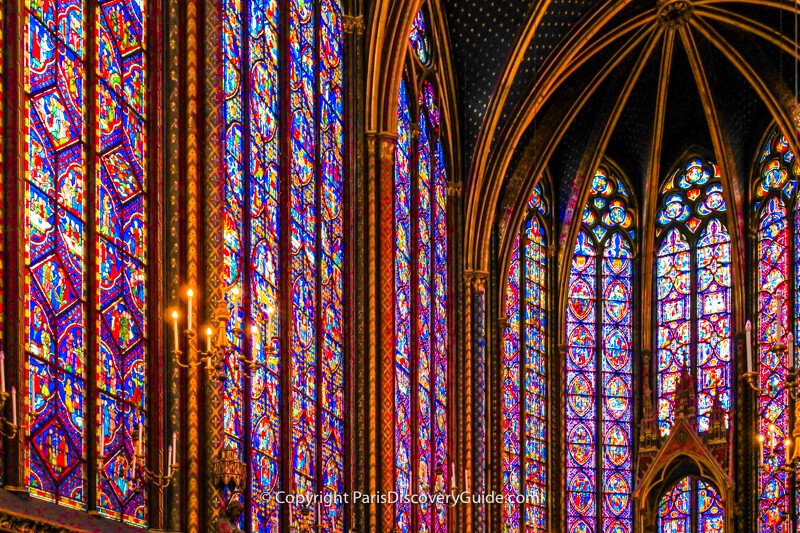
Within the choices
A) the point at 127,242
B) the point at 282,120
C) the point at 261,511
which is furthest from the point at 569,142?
the point at 127,242

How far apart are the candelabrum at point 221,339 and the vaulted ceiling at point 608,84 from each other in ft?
35.2

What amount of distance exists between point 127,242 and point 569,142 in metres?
19.2

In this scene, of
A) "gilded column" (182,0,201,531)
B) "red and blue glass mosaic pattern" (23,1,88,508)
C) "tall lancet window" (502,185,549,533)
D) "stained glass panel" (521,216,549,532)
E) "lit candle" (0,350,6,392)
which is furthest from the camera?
"stained glass panel" (521,216,549,532)

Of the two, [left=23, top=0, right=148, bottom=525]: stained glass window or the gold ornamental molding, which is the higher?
the gold ornamental molding

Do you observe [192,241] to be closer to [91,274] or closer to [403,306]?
[91,274]

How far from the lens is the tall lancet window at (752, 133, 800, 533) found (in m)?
31.1

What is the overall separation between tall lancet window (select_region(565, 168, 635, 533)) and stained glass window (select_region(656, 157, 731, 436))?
79cm

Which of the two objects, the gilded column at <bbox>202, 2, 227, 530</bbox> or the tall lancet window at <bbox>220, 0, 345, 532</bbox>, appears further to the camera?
the tall lancet window at <bbox>220, 0, 345, 532</bbox>

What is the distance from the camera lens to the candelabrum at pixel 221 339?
13875mm

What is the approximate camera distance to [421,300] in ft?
88.3

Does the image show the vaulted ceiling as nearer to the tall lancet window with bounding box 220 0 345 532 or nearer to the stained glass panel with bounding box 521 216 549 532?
the stained glass panel with bounding box 521 216 549 532

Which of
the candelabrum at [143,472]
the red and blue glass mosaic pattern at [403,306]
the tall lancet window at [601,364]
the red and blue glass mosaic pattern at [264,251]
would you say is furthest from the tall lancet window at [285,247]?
the tall lancet window at [601,364]

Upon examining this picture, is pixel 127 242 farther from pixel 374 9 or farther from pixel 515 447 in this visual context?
pixel 515 447

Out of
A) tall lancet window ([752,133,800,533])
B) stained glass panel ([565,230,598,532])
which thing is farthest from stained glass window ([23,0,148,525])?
stained glass panel ([565,230,598,532])
